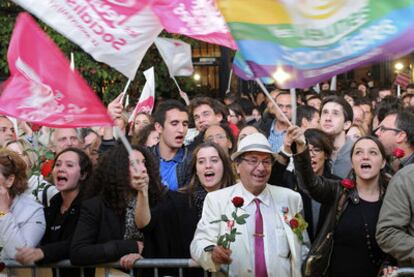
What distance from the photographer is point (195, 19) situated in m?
7.58

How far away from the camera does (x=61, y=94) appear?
6.08m

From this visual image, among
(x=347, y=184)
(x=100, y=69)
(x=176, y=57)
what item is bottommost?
(x=347, y=184)

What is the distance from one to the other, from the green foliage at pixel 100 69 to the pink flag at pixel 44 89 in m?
10.3

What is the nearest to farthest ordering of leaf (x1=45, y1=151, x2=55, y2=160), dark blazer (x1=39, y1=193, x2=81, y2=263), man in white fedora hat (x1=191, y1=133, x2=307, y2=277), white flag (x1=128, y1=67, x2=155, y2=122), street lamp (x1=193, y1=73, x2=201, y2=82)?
man in white fedora hat (x1=191, y1=133, x2=307, y2=277)
dark blazer (x1=39, y1=193, x2=81, y2=263)
leaf (x1=45, y1=151, x2=55, y2=160)
white flag (x1=128, y1=67, x2=155, y2=122)
street lamp (x1=193, y1=73, x2=201, y2=82)

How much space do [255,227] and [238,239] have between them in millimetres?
141

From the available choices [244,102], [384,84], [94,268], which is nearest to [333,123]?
[94,268]

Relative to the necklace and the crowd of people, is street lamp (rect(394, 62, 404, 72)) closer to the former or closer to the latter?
the crowd of people

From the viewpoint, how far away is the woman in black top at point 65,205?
6344mm

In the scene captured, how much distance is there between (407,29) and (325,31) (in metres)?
0.46

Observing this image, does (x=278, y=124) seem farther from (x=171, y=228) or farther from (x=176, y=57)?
(x=171, y=228)

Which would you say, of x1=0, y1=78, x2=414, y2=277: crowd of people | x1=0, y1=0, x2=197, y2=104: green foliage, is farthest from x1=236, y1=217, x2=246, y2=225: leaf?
x1=0, y1=0, x2=197, y2=104: green foliage

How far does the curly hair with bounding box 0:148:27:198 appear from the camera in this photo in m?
6.64

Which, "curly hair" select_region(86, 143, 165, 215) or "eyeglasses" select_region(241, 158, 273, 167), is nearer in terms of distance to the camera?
"eyeglasses" select_region(241, 158, 273, 167)

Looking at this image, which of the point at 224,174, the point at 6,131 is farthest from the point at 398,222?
the point at 6,131
